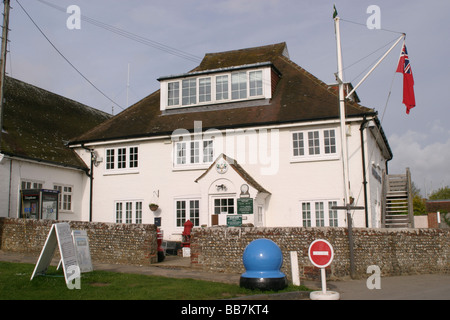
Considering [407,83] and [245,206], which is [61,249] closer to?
[245,206]

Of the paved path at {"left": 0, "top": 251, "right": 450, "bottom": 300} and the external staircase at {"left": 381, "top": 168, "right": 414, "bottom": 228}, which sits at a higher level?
the external staircase at {"left": 381, "top": 168, "right": 414, "bottom": 228}

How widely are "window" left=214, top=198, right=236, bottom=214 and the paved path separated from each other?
4.40 m

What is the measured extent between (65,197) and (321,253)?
678 inches

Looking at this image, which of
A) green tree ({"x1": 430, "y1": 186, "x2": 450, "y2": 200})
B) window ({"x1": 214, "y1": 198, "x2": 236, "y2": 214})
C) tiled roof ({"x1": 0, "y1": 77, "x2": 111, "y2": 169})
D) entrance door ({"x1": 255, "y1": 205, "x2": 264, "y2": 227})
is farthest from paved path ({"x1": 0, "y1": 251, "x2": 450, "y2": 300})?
green tree ({"x1": 430, "y1": 186, "x2": 450, "y2": 200})

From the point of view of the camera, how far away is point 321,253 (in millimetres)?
11102

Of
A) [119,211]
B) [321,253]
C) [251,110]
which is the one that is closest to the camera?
[321,253]

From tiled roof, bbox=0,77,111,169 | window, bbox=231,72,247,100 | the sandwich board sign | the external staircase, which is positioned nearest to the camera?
the sandwich board sign

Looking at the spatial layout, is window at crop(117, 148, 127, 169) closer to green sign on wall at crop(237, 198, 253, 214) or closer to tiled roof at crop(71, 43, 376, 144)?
tiled roof at crop(71, 43, 376, 144)

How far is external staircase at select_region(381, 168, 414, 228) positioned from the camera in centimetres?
2205

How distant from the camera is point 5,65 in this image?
18.4 m

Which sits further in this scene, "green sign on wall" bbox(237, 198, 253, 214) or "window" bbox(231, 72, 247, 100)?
"window" bbox(231, 72, 247, 100)

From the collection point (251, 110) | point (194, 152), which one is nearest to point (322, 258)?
point (194, 152)
